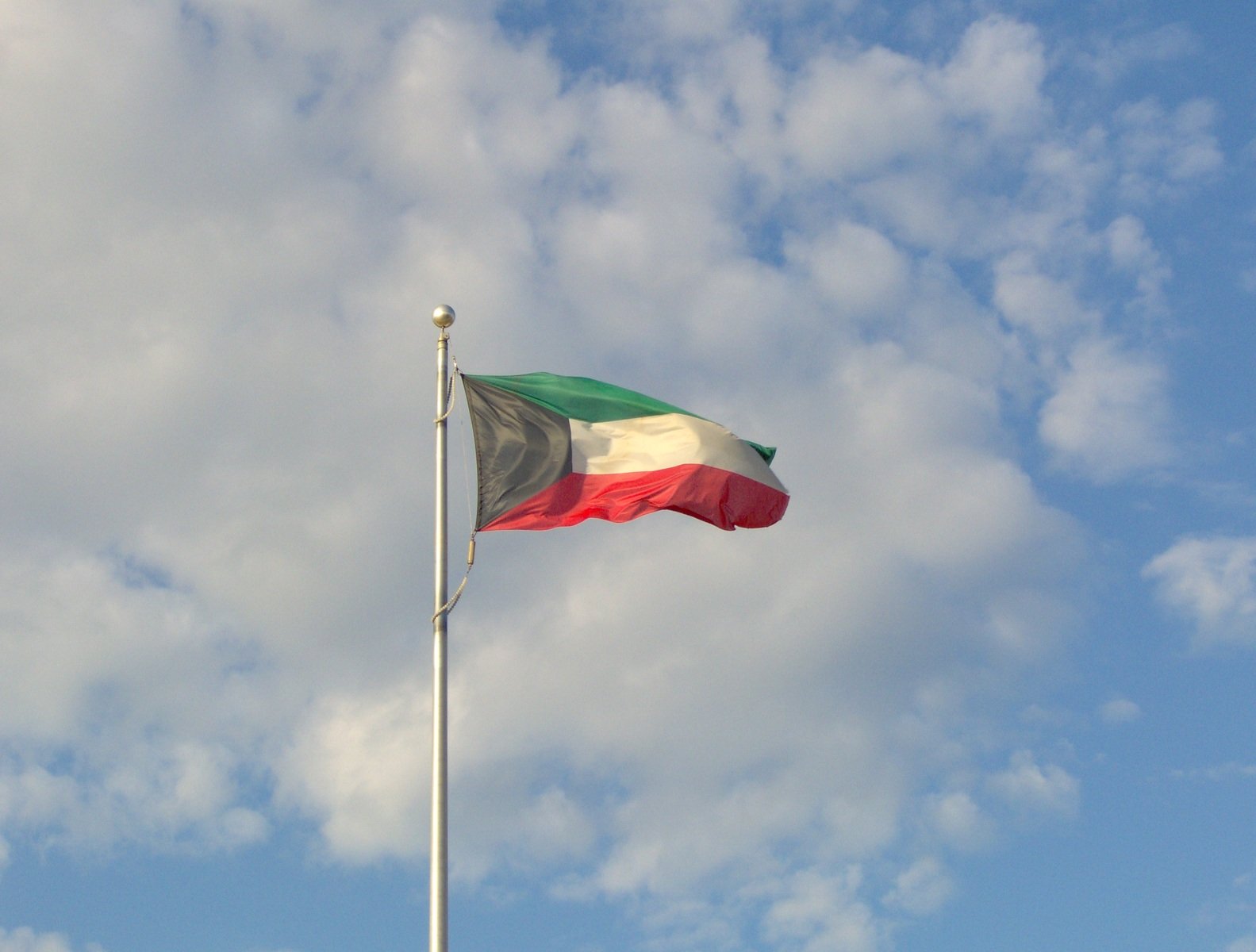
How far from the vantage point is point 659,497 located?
3100 cm

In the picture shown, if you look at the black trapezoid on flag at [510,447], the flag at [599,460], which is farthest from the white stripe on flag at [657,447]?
the black trapezoid on flag at [510,447]

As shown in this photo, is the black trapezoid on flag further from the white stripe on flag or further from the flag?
the white stripe on flag

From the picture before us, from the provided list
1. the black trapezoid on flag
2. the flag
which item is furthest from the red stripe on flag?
the black trapezoid on flag

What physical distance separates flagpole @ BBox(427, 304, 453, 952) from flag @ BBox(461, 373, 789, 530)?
0.93m

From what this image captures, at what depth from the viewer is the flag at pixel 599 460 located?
1187 inches

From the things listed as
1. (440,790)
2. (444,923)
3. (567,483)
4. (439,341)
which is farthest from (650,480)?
(444,923)

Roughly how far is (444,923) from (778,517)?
1174 centimetres

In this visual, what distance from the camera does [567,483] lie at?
101ft

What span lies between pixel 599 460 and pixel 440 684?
21.7 ft

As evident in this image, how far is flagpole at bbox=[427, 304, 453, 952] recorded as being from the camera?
2492cm

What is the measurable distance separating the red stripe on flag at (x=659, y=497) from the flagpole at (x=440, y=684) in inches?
83.5

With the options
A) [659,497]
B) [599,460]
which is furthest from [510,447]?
[659,497]

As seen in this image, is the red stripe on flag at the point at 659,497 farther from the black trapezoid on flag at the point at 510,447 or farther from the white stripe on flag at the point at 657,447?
the black trapezoid on flag at the point at 510,447

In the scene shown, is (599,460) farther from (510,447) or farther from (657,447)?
(510,447)
